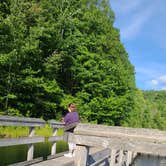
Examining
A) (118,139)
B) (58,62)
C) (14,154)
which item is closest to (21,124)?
(118,139)

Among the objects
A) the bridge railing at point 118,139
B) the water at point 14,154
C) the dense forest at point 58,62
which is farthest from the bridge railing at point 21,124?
the dense forest at point 58,62

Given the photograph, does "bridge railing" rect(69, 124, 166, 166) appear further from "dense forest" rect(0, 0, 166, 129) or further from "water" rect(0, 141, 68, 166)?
"dense forest" rect(0, 0, 166, 129)

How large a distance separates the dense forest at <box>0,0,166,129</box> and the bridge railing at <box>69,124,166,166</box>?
69.6 feet

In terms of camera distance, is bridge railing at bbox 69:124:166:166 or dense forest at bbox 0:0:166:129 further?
dense forest at bbox 0:0:166:129

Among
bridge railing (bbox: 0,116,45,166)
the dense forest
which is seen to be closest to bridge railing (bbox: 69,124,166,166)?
bridge railing (bbox: 0,116,45,166)

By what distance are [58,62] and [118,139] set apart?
30.3 m

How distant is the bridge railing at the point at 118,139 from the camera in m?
5.43

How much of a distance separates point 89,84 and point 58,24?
6.76 meters

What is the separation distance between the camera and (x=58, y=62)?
35750 millimetres

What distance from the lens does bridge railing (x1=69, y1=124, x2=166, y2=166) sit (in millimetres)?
5434

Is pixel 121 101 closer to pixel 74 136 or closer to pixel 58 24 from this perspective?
pixel 58 24

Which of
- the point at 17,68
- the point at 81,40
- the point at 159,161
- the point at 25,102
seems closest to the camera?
the point at 159,161

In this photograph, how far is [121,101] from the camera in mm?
42938

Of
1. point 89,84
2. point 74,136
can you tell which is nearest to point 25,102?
point 89,84
